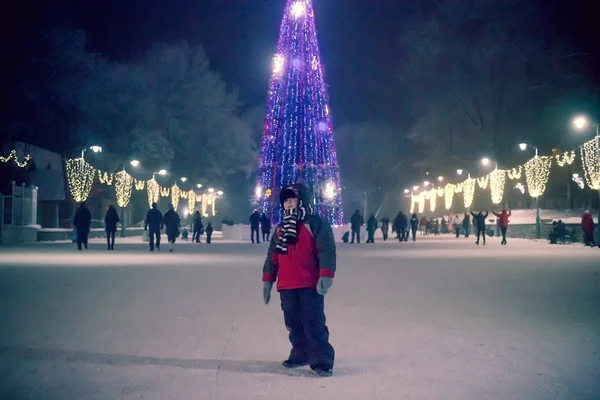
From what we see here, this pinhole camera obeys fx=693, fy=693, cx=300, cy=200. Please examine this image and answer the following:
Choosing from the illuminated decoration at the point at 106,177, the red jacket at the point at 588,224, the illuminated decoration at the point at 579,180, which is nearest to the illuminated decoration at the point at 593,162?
the red jacket at the point at 588,224

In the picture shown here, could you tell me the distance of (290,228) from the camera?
5.62m

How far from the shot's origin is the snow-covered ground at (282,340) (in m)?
5.00

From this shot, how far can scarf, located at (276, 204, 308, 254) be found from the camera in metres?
5.59

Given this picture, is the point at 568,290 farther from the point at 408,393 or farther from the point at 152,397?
the point at 152,397

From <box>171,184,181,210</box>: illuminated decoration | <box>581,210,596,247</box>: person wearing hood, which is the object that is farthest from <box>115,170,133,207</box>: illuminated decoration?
<box>581,210,596,247</box>: person wearing hood

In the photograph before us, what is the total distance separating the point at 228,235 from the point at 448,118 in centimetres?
1920

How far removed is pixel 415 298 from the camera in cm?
1072

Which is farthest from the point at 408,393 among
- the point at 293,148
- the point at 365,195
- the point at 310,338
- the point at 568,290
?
the point at 365,195

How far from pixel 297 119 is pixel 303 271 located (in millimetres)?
30687

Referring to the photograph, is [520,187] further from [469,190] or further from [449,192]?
[449,192]

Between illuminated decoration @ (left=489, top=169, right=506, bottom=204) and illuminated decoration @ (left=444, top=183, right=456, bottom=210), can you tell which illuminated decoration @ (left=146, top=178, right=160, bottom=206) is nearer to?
illuminated decoration @ (left=489, top=169, right=506, bottom=204)

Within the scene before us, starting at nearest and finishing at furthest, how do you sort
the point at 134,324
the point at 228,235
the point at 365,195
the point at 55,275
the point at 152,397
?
1. the point at 152,397
2. the point at 134,324
3. the point at 55,275
4. the point at 228,235
5. the point at 365,195

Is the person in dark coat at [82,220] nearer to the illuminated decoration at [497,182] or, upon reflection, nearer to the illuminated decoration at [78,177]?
the illuminated decoration at [78,177]

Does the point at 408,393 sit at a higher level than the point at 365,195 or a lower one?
lower
